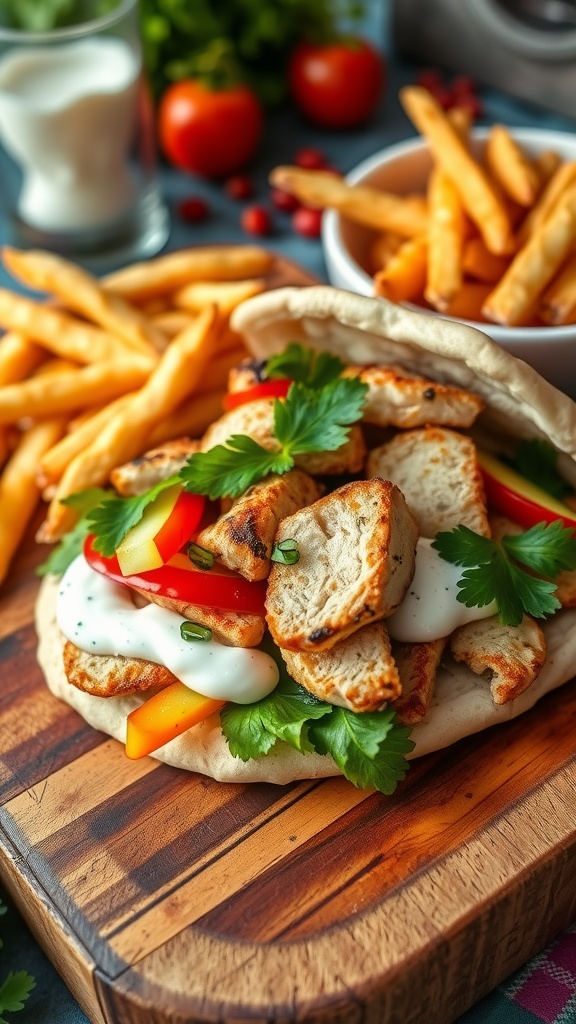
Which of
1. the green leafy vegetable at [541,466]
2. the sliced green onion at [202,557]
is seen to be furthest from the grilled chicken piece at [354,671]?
the green leafy vegetable at [541,466]

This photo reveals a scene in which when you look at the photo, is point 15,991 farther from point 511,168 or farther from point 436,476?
point 511,168

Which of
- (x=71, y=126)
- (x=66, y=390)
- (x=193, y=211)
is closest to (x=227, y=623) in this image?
(x=66, y=390)

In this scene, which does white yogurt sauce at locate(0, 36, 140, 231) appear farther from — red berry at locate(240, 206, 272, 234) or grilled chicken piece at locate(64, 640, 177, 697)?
grilled chicken piece at locate(64, 640, 177, 697)

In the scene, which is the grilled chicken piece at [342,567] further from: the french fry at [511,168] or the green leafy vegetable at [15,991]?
the french fry at [511,168]

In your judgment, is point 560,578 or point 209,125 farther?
point 209,125

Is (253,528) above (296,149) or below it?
above

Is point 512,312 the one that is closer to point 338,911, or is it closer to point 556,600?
point 556,600

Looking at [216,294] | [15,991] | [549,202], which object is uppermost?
[549,202]

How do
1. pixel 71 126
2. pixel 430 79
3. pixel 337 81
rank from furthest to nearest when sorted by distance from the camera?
pixel 430 79 → pixel 337 81 → pixel 71 126
